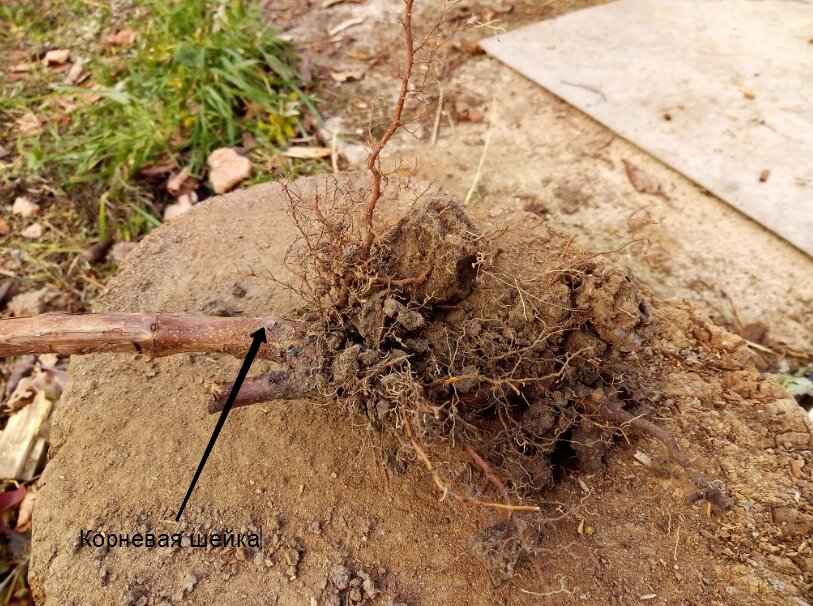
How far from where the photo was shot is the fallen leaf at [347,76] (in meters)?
3.51

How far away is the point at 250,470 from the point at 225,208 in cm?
102

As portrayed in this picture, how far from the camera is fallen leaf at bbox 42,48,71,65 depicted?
3818 mm

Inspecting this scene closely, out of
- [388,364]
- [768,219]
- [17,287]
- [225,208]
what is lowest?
[17,287]

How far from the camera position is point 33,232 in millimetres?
3029

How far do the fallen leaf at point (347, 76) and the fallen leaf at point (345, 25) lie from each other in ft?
1.33

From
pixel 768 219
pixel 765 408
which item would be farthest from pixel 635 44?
pixel 765 408

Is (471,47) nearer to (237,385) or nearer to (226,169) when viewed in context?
(226,169)

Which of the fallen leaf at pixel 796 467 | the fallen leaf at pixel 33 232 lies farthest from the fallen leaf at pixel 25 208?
the fallen leaf at pixel 796 467

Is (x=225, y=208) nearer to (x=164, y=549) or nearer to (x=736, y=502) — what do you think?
(x=164, y=549)

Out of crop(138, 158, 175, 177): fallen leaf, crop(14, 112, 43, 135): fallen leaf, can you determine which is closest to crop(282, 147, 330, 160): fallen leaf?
crop(138, 158, 175, 177): fallen leaf

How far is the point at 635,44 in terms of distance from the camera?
3416mm

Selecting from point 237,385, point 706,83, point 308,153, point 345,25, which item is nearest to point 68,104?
point 308,153

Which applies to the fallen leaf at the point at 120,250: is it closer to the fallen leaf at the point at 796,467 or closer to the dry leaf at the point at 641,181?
the dry leaf at the point at 641,181

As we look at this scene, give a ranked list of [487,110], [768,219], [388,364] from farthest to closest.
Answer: [487,110] → [768,219] → [388,364]
